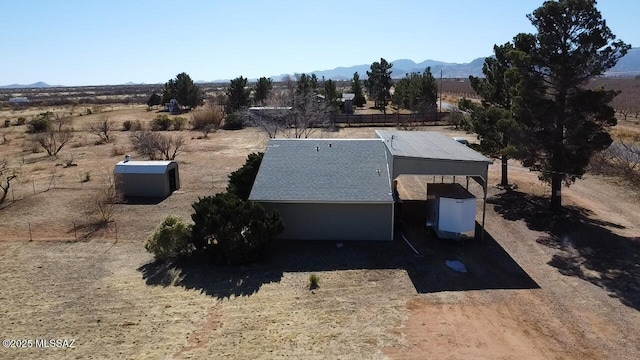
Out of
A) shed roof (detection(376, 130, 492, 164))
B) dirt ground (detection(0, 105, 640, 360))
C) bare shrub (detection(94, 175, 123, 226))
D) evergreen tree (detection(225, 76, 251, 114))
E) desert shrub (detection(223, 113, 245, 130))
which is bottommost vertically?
dirt ground (detection(0, 105, 640, 360))

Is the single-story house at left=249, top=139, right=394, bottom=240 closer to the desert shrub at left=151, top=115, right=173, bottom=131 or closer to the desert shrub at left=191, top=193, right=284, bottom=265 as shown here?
the desert shrub at left=191, top=193, right=284, bottom=265

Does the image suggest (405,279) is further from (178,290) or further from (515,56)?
(515,56)

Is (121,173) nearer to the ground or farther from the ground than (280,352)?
farther from the ground

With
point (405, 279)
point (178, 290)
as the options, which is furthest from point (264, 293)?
point (405, 279)

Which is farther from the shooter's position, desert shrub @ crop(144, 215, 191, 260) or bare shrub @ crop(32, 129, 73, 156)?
bare shrub @ crop(32, 129, 73, 156)

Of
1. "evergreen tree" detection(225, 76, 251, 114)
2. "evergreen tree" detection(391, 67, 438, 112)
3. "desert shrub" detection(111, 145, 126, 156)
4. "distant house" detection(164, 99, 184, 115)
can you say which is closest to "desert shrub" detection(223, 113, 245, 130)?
"evergreen tree" detection(225, 76, 251, 114)

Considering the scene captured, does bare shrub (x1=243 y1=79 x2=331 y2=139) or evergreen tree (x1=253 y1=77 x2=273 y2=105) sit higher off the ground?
evergreen tree (x1=253 y1=77 x2=273 y2=105)

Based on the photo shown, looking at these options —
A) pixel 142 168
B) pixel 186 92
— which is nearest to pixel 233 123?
pixel 186 92
